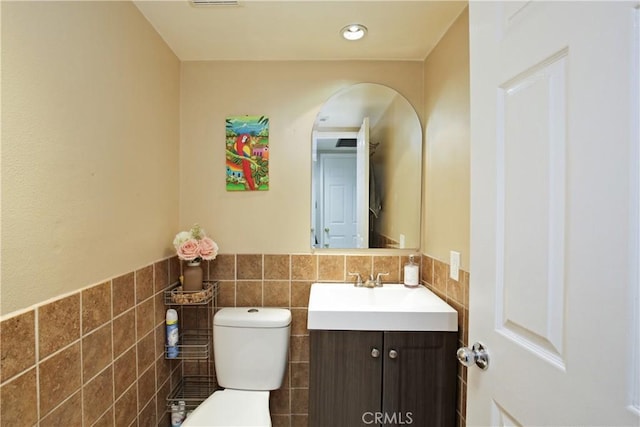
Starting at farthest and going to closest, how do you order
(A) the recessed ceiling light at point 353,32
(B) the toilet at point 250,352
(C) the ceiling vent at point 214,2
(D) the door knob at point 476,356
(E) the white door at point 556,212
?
(B) the toilet at point 250,352
(A) the recessed ceiling light at point 353,32
(C) the ceiling vent at point 214,2
(D) the door knob at point 476,356
(E) the white door at point 556,212

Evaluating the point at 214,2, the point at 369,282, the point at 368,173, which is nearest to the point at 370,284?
the point at 369,282

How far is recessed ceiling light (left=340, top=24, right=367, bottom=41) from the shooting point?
5.02ft

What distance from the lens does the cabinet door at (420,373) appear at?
55.3 inches

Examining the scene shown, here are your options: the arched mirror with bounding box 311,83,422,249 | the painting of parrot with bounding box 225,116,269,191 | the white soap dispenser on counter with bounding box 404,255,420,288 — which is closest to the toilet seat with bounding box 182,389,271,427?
the arched mirror with bounding box 311,83,422,249

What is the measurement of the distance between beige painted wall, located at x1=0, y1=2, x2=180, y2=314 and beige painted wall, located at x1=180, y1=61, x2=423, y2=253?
26 cm

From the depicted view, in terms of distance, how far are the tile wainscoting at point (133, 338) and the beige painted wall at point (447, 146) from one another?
168mm

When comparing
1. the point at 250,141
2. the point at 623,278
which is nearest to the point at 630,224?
the point at 623,278

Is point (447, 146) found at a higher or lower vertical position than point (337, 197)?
higher

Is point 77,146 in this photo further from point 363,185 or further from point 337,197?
point 363,185

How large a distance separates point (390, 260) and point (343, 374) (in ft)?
2.37

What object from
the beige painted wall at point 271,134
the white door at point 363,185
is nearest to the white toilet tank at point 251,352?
the beige painted wall at point 271,134

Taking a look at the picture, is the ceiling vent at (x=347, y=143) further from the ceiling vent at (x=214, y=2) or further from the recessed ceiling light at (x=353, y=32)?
the ceiling vent at (x=214, y=2)

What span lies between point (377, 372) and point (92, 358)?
3.71 feet

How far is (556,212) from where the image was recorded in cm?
60
